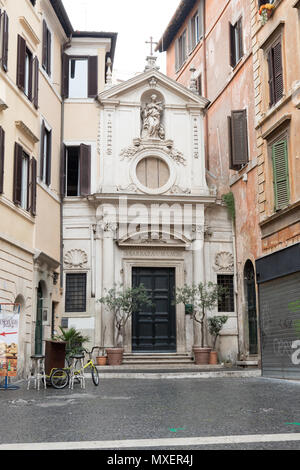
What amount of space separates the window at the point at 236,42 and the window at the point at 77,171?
602 cm

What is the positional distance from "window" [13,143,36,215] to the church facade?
12.2 feet

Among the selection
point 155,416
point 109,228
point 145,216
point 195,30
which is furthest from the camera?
point 195,30

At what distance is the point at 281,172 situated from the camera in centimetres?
1581

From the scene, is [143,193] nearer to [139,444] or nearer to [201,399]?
[201,399]

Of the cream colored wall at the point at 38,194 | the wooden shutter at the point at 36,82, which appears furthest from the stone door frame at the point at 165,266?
the wooden shutter at the point at 36,82

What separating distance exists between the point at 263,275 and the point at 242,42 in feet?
28.9

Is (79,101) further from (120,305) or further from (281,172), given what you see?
(281,172)

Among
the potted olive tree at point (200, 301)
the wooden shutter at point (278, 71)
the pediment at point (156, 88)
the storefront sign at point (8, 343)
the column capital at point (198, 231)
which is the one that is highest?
the pediment at point (156, 88)

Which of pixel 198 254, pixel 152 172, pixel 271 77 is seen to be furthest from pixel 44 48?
pixel 198 254

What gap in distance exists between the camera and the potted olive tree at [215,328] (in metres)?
19.5

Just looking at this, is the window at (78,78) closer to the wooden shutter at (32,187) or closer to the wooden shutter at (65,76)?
the wooden shutter at (65,76)

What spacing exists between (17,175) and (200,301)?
772 cm

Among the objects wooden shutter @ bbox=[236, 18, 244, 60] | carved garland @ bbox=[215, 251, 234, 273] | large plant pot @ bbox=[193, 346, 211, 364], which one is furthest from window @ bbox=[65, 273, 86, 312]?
wooden shutter @ bbox=[236, 18, 244, 60]

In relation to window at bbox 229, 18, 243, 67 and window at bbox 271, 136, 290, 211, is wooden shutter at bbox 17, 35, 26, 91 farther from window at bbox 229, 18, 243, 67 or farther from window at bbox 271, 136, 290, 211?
window at bbox 229, 18, 243, 67
